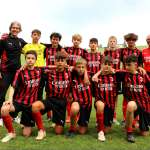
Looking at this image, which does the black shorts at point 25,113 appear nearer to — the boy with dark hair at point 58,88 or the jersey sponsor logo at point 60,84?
the boy with dark hair at point 58,88

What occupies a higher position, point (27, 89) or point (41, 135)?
point (27, 89)

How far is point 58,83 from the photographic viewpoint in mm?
5770

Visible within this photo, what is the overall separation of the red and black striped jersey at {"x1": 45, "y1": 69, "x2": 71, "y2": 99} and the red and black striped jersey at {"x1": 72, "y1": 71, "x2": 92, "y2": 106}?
0.11 meters

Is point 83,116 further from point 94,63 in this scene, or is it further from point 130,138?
point 94,63

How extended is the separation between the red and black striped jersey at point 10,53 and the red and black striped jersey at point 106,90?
1.73 metres

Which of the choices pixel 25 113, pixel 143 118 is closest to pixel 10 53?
pixel 25 113

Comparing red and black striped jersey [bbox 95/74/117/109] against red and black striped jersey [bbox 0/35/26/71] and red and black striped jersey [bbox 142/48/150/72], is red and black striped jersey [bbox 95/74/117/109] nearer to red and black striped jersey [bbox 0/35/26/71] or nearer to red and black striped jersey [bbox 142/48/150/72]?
red and black striped jersey [bbox 142/48/150/72]

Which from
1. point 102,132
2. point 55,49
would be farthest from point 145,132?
point 55,49

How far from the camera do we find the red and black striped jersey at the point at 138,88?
562 cm

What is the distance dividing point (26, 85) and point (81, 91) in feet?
3.17

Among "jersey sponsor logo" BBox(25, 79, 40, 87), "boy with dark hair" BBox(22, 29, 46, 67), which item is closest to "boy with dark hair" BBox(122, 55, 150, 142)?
"jersey sponsor logo" BBox(25, 79, 40, 87)

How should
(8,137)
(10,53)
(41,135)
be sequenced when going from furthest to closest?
(10,53)
(41,135)
(8,137)

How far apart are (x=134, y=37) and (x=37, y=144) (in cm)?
295

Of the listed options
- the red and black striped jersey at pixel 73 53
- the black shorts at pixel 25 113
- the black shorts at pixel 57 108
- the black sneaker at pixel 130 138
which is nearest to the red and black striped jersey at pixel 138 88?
the black sneaker at pixel 130 138
